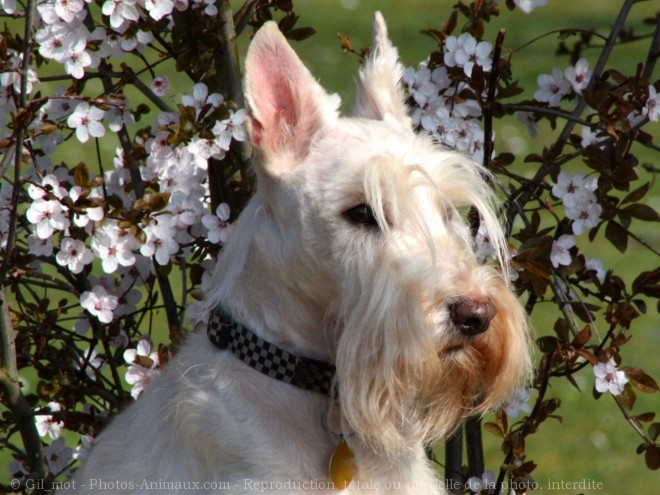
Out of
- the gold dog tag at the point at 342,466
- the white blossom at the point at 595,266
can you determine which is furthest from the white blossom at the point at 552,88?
the gold dog tag at the point at 342,466

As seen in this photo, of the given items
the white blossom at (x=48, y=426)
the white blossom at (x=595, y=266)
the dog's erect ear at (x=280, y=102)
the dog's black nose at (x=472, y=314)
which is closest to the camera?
the dog's black nose at (x=472, y=314)

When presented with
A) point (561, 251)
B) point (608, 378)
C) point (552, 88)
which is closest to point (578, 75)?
point (552, 88)

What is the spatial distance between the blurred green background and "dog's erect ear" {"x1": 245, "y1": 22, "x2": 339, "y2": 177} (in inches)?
23.1

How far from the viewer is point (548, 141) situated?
12617 mm

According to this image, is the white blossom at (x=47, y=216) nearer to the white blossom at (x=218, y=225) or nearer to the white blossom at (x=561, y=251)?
the white blossom at (x=218, y=225)

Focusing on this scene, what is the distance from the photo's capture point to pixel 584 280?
→ 12.1ft

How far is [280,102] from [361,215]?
0.50 meters

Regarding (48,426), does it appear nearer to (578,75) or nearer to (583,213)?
(583,213)

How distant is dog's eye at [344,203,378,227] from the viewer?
3025 millimetres

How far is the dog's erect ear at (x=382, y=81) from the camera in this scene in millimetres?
3492

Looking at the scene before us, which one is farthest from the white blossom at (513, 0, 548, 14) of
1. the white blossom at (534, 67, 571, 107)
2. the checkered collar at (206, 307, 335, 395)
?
the checkered collar at (206, 307, 335, 395)

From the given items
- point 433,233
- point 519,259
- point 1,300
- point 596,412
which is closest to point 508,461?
point 519,259

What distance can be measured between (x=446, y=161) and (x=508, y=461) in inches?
45.8

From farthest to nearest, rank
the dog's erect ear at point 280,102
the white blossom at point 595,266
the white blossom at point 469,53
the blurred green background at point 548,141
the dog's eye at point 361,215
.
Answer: the blurred green background at point 548,141 < the white blossom at point 595,266 < the white blossom at point 469,53 < the dog's erect ear at point 280,102 < the dog's eye at point 361,215
